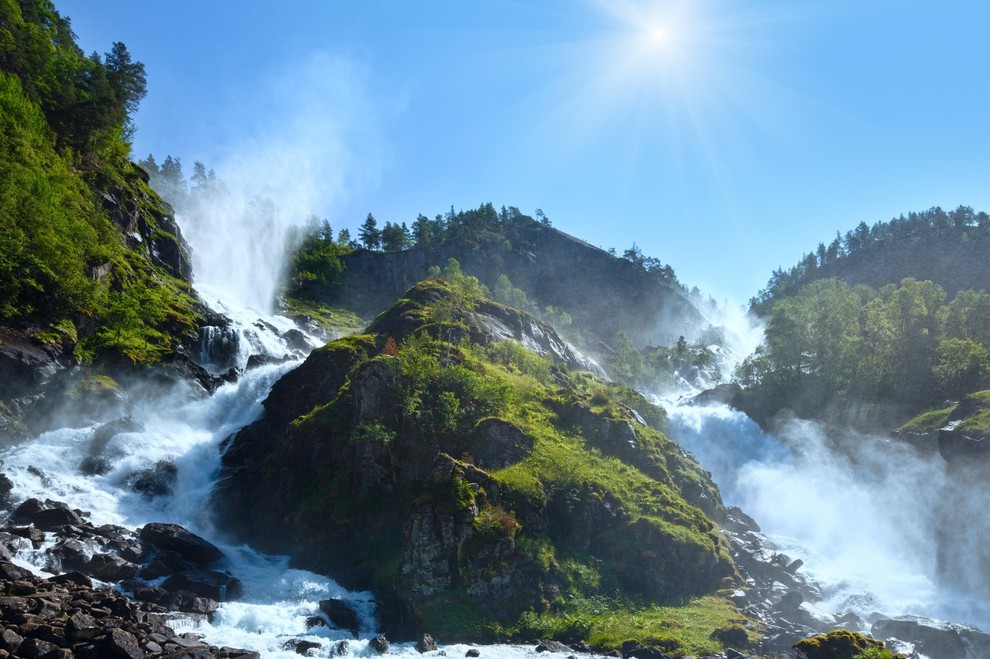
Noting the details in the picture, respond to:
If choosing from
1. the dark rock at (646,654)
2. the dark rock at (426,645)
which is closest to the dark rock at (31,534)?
the dark rock at (426,645)

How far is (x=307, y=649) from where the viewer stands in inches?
1220

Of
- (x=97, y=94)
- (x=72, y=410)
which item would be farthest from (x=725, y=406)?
(x=97, y=94)

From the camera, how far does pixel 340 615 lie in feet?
119

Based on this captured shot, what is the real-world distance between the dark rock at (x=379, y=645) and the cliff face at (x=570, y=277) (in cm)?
11564

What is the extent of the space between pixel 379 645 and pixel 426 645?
2.68m

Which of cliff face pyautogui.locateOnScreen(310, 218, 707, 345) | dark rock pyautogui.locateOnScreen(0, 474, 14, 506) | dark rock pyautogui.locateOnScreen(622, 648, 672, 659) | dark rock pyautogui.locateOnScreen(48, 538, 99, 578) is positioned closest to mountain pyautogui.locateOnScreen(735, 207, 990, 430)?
dark rock pyautogui.locateOnScreen(622, 648, 672, 659)

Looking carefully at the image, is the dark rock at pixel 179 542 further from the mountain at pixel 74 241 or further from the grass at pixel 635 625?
the grass at pixel 635 625

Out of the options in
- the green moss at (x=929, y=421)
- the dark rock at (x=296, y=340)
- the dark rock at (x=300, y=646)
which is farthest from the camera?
the dark rock at (x=296, y=340)

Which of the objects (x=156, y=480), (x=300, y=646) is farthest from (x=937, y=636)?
(x=156, y=480)

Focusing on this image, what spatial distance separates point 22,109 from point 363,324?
69.9 meters

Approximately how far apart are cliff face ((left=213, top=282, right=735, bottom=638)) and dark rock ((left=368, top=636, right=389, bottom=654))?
388 cm

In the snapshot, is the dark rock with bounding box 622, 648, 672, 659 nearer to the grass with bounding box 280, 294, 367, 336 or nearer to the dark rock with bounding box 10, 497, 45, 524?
the dark rock with bounding box 10, 497, 45, 524

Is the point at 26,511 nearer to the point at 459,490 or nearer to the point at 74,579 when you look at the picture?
the point at 74,579

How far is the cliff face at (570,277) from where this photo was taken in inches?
5861
